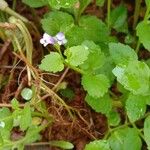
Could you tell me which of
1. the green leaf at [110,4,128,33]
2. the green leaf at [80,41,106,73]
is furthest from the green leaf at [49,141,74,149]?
the green leaf at [110,4,128,33]

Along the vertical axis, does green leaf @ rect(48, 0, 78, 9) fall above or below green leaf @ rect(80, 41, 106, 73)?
above

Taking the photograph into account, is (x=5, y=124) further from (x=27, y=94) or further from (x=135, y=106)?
(x=135, y=106)

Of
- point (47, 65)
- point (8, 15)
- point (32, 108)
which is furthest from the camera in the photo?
point (8, 15)

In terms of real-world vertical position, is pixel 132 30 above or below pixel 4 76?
above

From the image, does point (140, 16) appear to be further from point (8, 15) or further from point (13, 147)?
point (13, 147)

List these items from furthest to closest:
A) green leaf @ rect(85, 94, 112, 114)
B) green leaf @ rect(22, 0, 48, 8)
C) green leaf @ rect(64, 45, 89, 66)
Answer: green leaf @ rect(22, 0, 48, 8) → green leaf @ rect(85, 94, 112, 114) → green leaf @ rect(64, 45, 89, 66)

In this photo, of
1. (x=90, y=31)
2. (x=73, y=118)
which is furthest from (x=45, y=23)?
(x=73, y=118)

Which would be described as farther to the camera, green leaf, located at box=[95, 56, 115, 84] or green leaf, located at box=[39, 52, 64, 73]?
green leaf, located at box=[95, 56, 115, 84]

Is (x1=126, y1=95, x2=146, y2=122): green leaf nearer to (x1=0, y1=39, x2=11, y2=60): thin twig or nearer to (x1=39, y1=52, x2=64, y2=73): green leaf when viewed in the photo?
(x1=39, y1=52, x2=64, y2=73): green leaf
